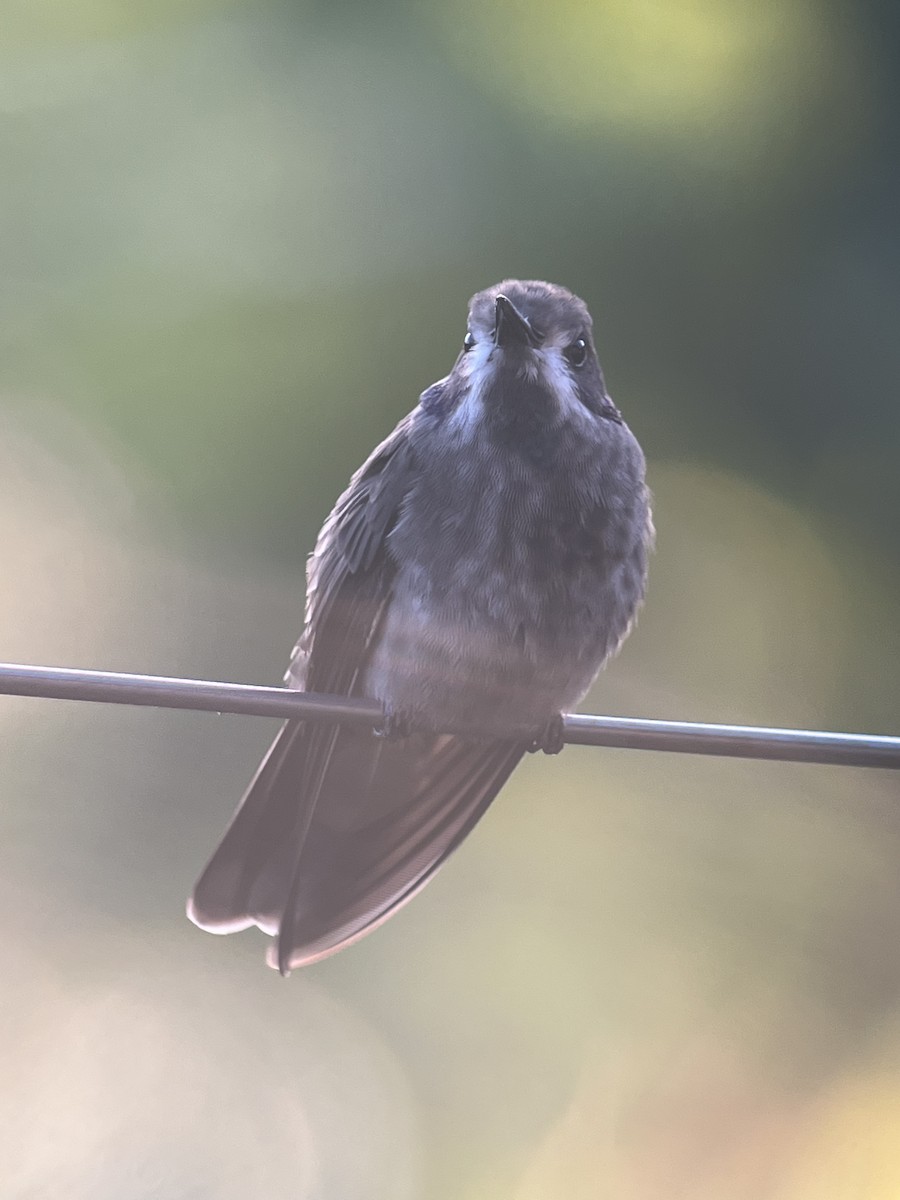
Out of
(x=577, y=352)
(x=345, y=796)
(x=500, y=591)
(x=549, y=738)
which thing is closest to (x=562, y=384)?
(x=577, y=352)

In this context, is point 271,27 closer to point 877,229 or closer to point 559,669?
point 877,229

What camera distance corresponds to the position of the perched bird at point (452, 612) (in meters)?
2.08

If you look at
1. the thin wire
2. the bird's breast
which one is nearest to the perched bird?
the bird's breast

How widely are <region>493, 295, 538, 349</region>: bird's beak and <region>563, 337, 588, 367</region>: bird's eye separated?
158 millimetres

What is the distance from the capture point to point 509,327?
2.11 m

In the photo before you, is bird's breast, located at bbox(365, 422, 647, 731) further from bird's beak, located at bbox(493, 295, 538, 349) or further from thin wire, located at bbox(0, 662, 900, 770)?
thin wire, located at bbox(0, 662, 900, 770)

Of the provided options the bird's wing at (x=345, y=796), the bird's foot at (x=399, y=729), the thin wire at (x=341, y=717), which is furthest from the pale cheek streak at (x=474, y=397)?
the thin wire at (x=341, y=717)

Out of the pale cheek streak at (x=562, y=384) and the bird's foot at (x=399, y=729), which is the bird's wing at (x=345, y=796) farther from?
the pale cheek streak at (x=562, y=384)

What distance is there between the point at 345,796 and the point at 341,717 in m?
1.12

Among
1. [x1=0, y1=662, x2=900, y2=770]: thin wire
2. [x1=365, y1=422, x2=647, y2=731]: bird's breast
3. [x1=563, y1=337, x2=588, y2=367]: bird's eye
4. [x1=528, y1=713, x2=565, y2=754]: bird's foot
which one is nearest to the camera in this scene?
[x1=0, y1=662, x2=900, y2=770]: thin wire

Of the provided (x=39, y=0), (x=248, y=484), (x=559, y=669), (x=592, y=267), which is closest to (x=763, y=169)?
(x=592, y=267)

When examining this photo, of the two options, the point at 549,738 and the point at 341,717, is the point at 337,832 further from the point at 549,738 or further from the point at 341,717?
the point at 341,717

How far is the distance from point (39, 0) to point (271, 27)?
70cm

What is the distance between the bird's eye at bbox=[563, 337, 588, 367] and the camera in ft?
7.55
